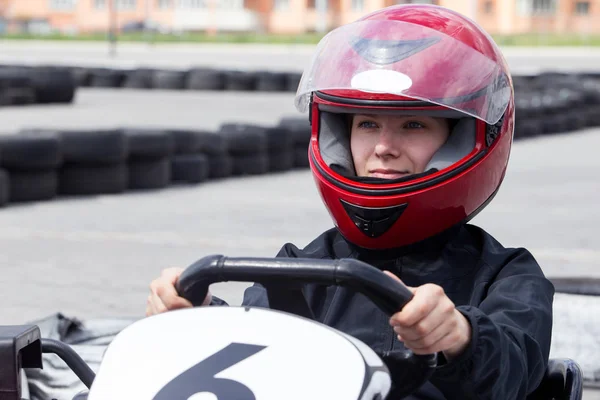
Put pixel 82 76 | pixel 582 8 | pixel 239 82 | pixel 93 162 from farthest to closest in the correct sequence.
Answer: pixel 582 8 → pixel 82 76 → pixel 239 82 → pixel 93 162

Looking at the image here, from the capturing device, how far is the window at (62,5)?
64.1m

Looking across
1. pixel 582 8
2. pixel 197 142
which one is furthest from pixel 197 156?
pixel 582 8

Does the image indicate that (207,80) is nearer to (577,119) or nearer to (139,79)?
(139,79)

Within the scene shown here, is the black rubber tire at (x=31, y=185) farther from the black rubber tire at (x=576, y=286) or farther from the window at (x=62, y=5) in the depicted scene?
the window at (x=62, y=5)

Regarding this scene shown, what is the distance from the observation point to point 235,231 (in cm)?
669

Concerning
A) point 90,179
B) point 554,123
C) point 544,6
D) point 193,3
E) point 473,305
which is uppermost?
point 473,305

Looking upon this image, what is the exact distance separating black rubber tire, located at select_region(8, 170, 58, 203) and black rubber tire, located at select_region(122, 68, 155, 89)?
1244 cm

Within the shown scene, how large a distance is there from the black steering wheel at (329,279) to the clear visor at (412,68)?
21.6 inches

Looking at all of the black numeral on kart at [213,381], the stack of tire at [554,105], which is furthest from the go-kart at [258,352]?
the stack of tire at [554,105]

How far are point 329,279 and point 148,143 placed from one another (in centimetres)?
682

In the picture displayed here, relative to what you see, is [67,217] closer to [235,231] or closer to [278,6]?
[235,231]

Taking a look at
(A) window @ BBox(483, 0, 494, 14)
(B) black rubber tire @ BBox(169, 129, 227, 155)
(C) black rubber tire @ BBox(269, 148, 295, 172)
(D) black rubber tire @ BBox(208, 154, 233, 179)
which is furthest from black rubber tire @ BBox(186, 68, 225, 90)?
(A) window @ BBox(483, 0, 494, 14)

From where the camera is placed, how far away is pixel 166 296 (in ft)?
5.55

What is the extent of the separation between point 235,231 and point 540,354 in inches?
189
